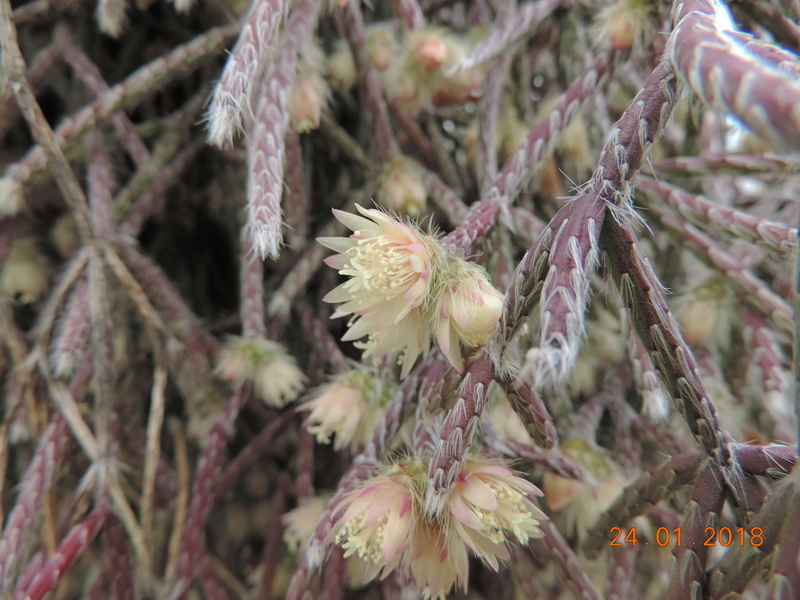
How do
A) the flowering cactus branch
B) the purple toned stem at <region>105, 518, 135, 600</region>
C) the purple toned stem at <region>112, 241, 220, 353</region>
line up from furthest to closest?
the purple toned stem at <region>112, 241, 220, 353</region> < the purple toned stem at <region>105, 518, 135, 600</region> < the flowering cactus branch

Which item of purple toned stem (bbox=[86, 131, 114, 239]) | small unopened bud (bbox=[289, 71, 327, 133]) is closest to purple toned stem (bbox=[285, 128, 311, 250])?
small unopened bud (bbox=[289, 71, 327, 133])

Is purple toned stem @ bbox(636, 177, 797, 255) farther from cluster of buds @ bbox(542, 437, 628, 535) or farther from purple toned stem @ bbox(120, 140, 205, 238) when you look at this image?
purple toned stem @ bbox(120, 140, 205, 238)

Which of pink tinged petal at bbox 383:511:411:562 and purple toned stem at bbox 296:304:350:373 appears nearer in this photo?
pink tinged petal at bbox 383:511:411:562

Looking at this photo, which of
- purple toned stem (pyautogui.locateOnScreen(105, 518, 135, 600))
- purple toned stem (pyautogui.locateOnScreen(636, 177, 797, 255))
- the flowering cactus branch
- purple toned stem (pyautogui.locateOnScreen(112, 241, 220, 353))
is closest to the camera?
the flowering cactus branch

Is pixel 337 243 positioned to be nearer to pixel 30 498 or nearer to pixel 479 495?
pixel 479 495

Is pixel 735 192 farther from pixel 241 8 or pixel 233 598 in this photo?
pixel 233 598

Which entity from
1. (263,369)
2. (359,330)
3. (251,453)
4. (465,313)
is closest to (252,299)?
(263,369)
